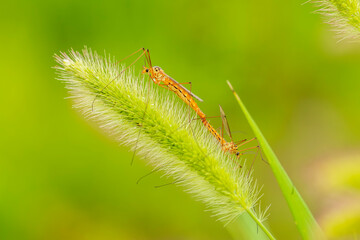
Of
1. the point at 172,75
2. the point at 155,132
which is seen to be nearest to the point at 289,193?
the point at 155,132

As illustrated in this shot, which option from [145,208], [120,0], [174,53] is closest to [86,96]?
[145,208]

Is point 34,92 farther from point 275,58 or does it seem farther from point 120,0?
point 275,58

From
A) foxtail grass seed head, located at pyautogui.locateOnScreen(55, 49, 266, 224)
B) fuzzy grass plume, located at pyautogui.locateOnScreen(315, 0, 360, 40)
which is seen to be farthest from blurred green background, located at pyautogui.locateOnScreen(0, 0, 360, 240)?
fuzzy grass plume, located at pyautogui.locateOnScreen(315, 0, 360, 40)

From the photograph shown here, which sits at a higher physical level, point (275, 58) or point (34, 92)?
point (34, 92)

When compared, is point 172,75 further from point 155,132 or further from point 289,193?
point 289,193

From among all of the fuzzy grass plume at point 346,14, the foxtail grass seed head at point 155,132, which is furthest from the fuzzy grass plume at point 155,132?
the fuzzy grass plume at point 346,14

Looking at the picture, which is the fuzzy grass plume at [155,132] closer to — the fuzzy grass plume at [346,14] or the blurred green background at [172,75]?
the fuzzy grass plume at [346,14]

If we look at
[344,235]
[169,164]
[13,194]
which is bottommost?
[344,235]
